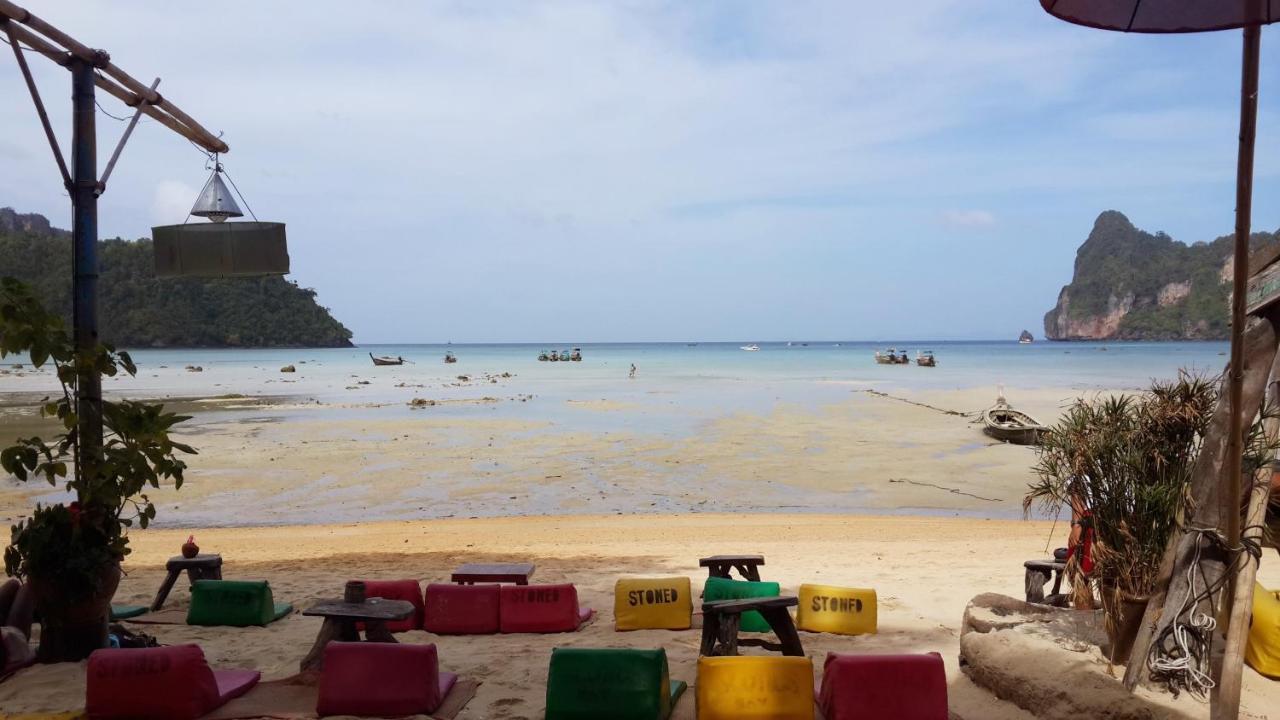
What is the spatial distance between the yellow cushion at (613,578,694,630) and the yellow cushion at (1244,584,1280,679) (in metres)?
3.49

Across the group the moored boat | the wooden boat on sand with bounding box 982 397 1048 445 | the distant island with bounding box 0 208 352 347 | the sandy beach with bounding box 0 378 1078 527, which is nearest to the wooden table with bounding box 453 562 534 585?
the sandy beach with bounding box 0 378 1078 527

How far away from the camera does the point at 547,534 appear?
39.7 ft

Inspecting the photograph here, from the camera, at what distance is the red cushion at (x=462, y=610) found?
663cm

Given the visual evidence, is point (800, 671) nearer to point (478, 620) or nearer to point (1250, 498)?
point (1250, 498)

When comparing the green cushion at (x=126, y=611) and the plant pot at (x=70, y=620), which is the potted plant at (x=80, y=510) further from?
the green cushion at (x=126, y=611)

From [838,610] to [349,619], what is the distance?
3367mm

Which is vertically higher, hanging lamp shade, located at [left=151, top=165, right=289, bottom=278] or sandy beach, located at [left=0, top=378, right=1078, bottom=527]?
hanging lamp shade, located at [left=151, top=165, right=289, bottom=278]

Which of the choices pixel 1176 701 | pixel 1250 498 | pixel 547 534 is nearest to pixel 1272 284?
pixel 1250 498

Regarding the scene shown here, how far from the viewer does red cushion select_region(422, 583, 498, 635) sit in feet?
21.8

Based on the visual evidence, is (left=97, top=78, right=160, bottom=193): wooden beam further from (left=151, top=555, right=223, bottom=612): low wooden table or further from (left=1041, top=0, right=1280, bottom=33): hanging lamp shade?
(left=1041, top=0, right=1280, bottom=33): hanging lamp shade

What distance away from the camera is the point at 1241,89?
12.1ft

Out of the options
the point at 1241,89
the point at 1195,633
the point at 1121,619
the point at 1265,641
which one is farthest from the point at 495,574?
the point at 1241,89

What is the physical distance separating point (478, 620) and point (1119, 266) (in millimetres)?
165421

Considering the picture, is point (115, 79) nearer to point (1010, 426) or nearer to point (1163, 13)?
point (1163, 13)
